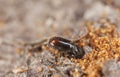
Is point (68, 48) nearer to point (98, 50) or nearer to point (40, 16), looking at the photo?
point (98, 50)

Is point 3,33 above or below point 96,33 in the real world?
above

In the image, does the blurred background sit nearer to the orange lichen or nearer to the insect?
the orange lichen

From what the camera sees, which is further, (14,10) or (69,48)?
(14,10)

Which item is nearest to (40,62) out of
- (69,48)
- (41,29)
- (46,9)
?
(69,48)

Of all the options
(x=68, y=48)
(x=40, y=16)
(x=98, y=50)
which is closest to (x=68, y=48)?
(x=68, y=48)

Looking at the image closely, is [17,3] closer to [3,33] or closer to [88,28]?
[3,33]

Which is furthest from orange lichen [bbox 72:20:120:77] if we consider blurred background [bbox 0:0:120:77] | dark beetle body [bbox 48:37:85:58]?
blurred background [bbox 0:0:120:77]
